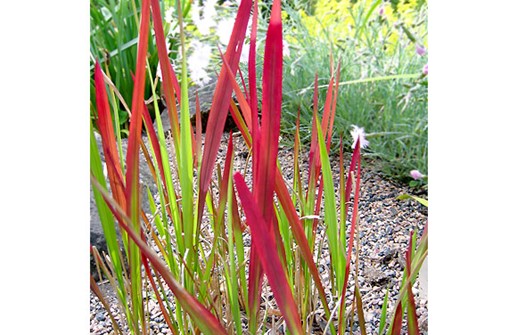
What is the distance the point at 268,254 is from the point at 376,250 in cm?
65

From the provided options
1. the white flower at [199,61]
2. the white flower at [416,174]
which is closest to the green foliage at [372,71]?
the white flower at [416,174]

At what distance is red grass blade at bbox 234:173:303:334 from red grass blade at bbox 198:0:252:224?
15 centimetres

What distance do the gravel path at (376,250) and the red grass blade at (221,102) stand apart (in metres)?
0.39

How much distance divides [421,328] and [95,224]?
809 millimetres

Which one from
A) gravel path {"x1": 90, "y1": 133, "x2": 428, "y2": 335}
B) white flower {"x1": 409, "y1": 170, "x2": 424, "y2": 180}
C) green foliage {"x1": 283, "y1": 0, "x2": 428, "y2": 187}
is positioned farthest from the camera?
green foliage {"x1": 283, "y1": 0, "x2": 428, "y2": 187}

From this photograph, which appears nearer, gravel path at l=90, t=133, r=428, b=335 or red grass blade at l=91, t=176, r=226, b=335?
red grass blade at l=91, t=176, r=226, b=335

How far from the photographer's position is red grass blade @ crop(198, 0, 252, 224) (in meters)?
0.55

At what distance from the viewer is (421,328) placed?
90cm

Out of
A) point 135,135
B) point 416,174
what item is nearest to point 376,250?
point 416,174

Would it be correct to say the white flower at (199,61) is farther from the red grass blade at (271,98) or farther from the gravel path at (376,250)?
the red grass blade at (271,98)

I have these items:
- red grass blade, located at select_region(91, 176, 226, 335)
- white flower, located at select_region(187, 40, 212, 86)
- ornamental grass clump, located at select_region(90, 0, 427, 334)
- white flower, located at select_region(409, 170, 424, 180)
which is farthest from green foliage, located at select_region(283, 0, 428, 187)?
red grass blade, located at select_region(91, 176, 226, 335)

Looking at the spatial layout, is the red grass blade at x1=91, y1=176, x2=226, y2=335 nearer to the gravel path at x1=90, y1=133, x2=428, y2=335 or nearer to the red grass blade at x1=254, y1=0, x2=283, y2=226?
the red grass blade at x1=254, y1=0, x2=283, y2=226

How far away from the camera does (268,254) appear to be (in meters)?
0.45
